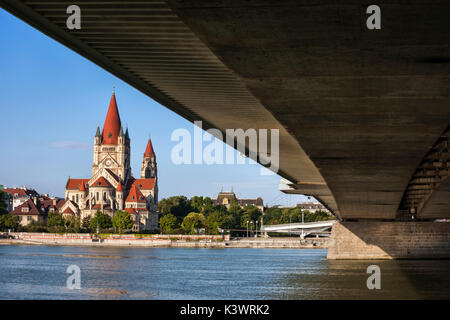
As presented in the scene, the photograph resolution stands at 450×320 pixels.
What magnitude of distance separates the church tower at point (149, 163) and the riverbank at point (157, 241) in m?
47.1

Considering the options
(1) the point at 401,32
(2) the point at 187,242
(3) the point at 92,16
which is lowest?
(2) the point at 187,242

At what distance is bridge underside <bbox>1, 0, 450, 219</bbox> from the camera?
6363 millimetres

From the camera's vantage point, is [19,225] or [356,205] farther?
[19,225]

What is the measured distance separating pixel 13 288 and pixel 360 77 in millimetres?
28063

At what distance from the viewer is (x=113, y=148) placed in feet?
491

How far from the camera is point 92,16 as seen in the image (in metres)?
8.05

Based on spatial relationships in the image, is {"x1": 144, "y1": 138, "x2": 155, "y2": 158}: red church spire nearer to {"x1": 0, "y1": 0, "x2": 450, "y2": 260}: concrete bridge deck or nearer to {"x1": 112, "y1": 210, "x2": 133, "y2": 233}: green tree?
{"x1": 112, "y1": 210, "x2": 133, "y2": 233}: green tree

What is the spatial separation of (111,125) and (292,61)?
14500cm

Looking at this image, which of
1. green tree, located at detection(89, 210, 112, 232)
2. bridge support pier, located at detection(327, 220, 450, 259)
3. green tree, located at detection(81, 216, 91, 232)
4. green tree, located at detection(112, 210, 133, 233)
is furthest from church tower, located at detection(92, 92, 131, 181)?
bridge support pier, located at detection(327, 220, 450, 259)

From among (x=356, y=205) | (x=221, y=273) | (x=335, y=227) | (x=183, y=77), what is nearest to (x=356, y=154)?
(x=183, y=77)

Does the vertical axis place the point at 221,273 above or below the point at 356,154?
below

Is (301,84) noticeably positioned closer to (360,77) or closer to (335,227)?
(360,77)

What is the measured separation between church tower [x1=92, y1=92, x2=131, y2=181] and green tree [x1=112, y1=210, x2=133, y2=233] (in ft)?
81.9

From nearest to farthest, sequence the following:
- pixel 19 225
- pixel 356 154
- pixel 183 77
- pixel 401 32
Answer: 1. pixel 401 32
2. pixel 183 77
3. pixel 356 154
4. pixel 19 225
